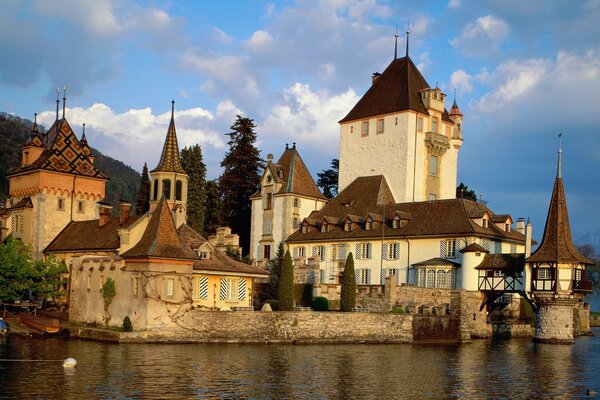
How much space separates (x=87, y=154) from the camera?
66125 millimetres

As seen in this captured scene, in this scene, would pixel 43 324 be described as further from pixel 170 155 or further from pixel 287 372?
pixel 287 372

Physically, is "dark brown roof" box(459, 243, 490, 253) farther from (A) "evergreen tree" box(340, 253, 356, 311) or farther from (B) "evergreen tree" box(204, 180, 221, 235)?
(B) "evergreen tree" box(204, 180, 221, 235)

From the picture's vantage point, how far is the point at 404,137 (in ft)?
247

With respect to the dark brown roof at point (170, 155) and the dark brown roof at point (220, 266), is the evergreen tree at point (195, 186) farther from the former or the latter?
the dark brown roof at point (220, 266)

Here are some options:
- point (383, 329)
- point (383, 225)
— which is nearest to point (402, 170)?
point (383, 225)

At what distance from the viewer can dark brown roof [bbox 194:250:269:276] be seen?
162 ft

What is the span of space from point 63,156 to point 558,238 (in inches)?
1506

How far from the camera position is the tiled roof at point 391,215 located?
6197 cm

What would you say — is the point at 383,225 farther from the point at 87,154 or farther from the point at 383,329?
the point at 87,154

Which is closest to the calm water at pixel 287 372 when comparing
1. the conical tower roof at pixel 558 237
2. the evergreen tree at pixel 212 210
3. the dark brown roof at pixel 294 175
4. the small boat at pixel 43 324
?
the small boat at pixel 43 324

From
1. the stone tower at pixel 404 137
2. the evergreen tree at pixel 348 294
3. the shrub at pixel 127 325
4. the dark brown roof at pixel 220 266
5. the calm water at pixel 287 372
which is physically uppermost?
the stone tower at pixel 404 137

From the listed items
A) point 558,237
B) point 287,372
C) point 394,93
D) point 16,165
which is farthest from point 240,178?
point 16,165

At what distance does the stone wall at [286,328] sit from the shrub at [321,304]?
875cm

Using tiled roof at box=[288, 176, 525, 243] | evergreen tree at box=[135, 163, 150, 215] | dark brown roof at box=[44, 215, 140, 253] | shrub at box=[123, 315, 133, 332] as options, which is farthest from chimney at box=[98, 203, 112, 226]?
evergreen tree at box=[135, 163, 150, 215]
